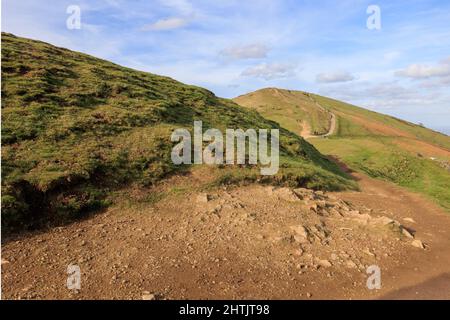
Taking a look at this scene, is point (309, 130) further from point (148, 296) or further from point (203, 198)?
point (148, 296)

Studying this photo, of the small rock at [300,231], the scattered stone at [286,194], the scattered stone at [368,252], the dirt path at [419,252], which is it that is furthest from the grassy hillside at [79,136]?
the scattered stone at [368,252]

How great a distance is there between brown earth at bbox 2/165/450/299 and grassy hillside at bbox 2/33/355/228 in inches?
49.8

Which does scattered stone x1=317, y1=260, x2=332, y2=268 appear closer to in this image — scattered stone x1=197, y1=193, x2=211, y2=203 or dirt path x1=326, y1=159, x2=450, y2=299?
dirt path x1=326, y1=159, x2=450, y2=299

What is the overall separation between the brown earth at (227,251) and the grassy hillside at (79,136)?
4.15 feet

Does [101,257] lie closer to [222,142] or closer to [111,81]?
[222,142]

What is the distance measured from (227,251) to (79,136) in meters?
10.1

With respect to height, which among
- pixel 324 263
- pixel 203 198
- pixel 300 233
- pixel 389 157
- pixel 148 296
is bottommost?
pixel 148 296

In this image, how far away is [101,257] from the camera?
11.6m

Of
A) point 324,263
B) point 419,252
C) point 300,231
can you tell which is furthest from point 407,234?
point 324,263

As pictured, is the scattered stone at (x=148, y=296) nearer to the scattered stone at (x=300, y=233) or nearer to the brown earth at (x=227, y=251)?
the brown earth at (x=227, y=251)

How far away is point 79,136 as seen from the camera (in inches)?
711

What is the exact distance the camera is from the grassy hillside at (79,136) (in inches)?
545
